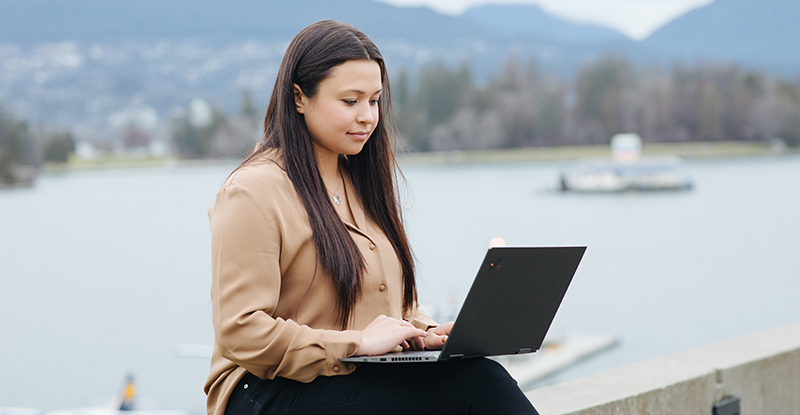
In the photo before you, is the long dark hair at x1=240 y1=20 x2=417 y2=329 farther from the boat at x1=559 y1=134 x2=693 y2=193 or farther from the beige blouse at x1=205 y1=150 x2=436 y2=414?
the boat at x1=559 y1=134 x2=693 y2=193

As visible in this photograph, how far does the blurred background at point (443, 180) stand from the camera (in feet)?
139

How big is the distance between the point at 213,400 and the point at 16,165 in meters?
83.9

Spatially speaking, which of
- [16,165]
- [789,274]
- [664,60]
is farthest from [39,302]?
[664,60]

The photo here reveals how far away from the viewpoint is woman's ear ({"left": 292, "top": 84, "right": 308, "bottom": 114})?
5.78ft

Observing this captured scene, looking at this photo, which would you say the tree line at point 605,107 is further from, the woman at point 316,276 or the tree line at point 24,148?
the woman at point 316,276

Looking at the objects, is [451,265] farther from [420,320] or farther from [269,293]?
[269,293]

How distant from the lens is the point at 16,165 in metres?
77.5

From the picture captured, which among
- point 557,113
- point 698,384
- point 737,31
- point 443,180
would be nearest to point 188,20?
point 443,180

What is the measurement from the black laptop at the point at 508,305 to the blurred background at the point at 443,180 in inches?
919

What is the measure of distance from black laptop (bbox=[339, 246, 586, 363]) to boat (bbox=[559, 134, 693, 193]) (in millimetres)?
78481

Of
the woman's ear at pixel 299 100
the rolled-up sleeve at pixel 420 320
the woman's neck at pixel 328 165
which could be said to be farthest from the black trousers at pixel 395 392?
the woman's ear at pixel 299 100

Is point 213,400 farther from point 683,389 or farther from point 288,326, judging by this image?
point 683,389

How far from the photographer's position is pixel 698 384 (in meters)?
2.66

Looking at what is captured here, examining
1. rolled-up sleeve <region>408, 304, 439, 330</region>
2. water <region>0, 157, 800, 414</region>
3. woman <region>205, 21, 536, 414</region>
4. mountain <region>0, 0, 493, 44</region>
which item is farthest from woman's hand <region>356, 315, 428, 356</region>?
mountain <region>0, 0, 493, 44</region>
